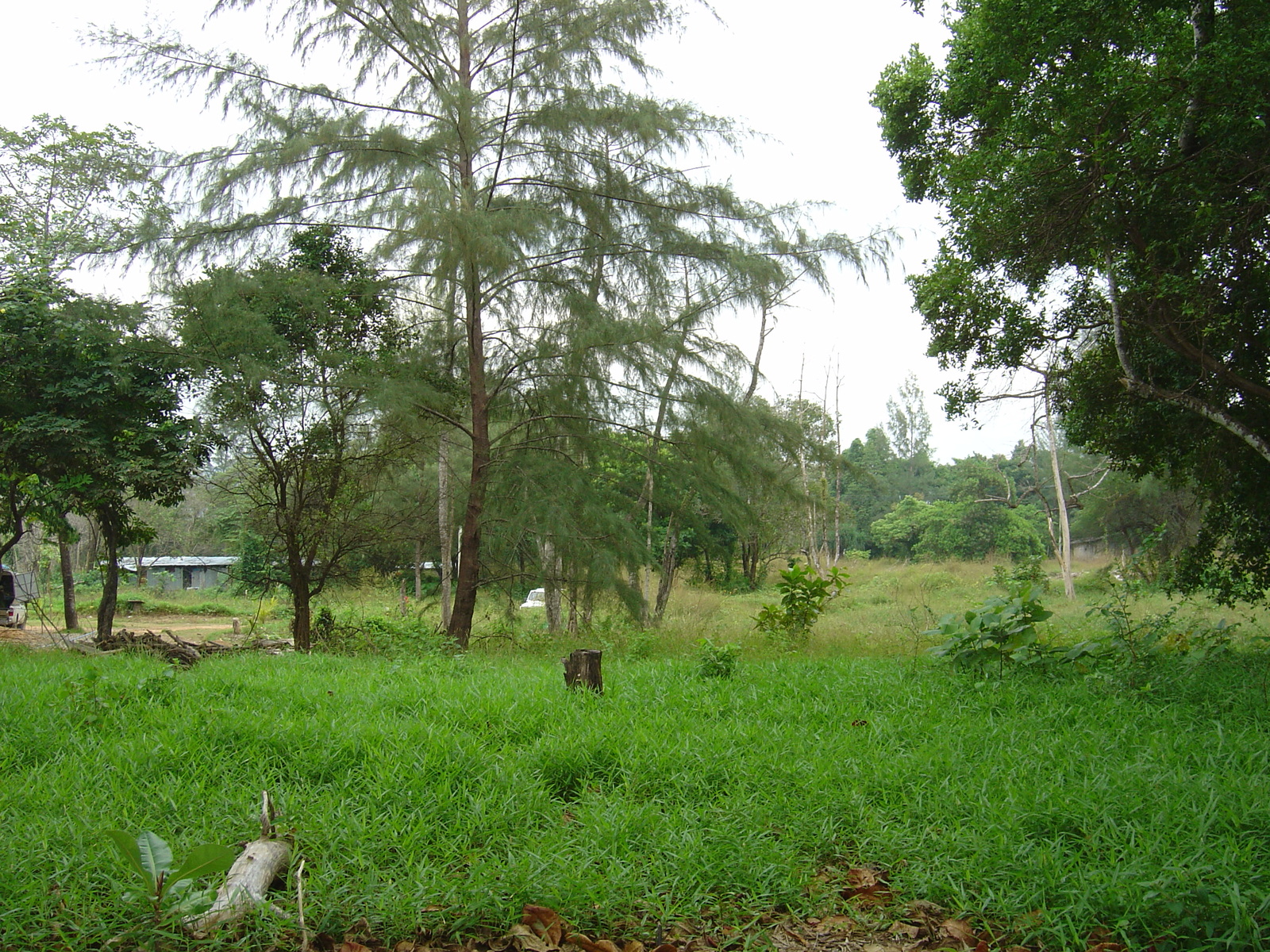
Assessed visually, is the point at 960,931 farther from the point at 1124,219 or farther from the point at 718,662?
the point at 1124,219

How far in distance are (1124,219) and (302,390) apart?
863 centimetres

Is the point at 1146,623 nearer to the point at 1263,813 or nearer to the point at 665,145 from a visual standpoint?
the point at 1263,813

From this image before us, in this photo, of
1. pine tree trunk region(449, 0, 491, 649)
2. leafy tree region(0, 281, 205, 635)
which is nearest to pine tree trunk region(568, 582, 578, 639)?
pine tree trunk region(449, 0, 491, 649)

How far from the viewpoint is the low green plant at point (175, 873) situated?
7.82 feet

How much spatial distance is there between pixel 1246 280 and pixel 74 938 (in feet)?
26.3

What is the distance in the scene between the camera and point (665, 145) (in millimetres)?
10055

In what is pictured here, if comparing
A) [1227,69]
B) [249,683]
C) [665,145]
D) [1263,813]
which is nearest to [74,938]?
[249,683]

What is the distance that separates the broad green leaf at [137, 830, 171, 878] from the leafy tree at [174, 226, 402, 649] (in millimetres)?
7193

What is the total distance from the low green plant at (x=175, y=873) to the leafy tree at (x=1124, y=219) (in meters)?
6.29

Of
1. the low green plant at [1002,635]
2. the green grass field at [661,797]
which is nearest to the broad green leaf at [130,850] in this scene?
the green grass field at [661,797]

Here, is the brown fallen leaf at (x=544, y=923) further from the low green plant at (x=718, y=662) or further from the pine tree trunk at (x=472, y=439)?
the pine tree trunk at (x=472, y=439)

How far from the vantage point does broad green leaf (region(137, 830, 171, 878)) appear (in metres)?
2.38

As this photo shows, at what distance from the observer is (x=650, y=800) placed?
353 cm

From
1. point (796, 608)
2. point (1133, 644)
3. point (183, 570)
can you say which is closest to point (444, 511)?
point (796, 608)
